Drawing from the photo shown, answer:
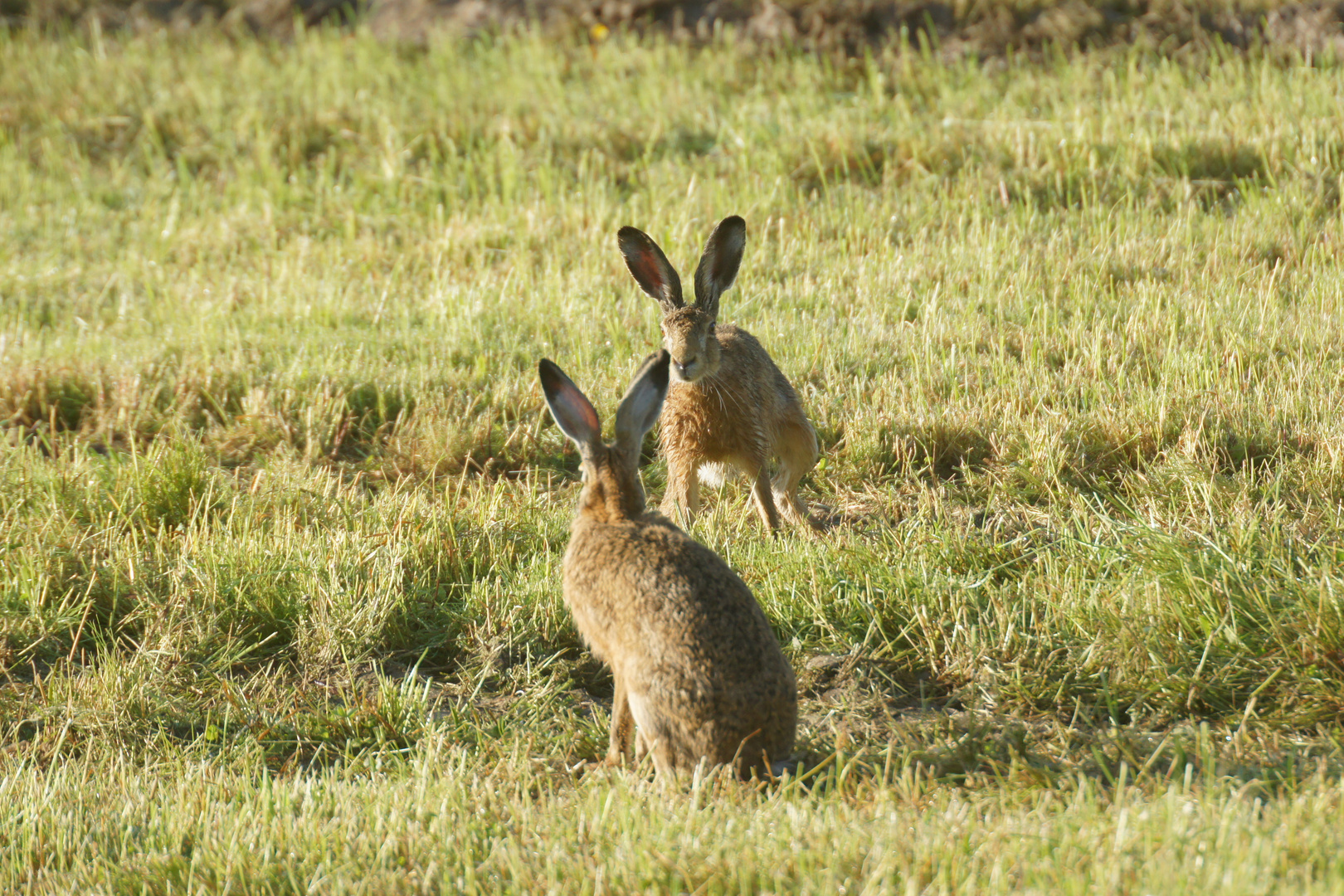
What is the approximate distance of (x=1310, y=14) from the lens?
9.91 meters

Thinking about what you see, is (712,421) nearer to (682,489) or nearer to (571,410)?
(682,489)

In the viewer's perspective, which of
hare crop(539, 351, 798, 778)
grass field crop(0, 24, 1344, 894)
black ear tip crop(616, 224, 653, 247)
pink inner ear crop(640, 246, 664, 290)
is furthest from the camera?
pink inner ear crop(640, 246, 664, 290)

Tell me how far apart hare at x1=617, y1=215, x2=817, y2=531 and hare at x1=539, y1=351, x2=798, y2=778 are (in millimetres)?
1328

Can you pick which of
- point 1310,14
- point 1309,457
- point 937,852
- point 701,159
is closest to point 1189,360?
point 1309,457

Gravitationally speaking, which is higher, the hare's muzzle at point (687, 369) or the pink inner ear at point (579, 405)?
the pink inner ear at point (579, 405)

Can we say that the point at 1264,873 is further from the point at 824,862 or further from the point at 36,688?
the point at 36,688

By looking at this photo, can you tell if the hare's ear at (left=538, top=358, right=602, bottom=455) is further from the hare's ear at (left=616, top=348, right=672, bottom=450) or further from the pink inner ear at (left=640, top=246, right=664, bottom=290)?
the pink inner ear at (left=640, top=246, right=664, bottom=290)

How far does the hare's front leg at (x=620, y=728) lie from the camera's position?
3383 mm

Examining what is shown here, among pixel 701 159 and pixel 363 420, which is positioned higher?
pixel 701 159

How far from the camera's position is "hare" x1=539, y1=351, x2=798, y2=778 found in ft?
10.2

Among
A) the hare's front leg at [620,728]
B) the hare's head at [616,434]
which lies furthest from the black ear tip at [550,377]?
the hare's front leg at [620,728]

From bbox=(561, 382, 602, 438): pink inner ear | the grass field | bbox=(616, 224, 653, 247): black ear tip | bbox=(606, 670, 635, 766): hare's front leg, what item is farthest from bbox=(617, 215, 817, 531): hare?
bbox=(606, 670, 635, 766): hare's front leg

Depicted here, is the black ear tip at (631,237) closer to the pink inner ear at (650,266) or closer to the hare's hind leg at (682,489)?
the pink inner ear at (650,266)

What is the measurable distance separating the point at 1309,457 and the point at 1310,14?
22.0 ft
